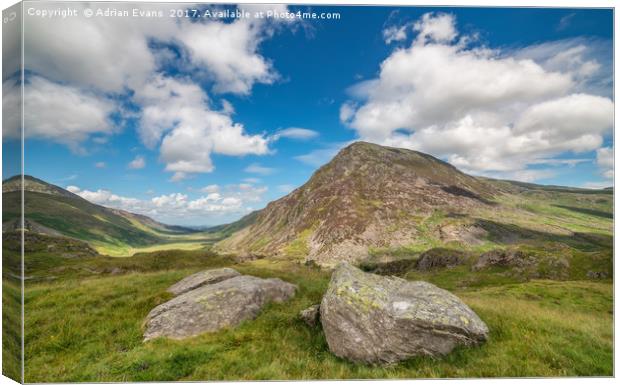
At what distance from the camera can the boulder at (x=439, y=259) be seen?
9019 centimetres

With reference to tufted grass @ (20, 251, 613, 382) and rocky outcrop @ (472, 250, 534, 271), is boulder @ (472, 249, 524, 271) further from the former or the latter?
tufted grass @ (20, 251, 613, 382)

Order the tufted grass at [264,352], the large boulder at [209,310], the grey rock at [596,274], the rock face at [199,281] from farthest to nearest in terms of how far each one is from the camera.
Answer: the grey rock at [596,274] < the rock face at [199,281] < the large boulder at [209,310] < the tufted grass at [264,352]

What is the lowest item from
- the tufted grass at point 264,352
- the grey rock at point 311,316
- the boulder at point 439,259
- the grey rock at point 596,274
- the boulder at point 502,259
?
the boulder at point 439,259

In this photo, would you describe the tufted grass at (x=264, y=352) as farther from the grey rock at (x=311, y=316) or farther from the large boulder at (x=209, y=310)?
the large boulder at (x=209, y=310)

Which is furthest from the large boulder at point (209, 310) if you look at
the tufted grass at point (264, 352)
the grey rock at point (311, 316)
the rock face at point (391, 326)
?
the rock face at point (391, 326)

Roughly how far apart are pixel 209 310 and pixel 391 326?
676 centimetres

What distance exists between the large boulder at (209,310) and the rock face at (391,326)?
12.2 feet

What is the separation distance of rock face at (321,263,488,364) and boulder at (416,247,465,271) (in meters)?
86.1

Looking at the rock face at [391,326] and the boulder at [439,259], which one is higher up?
the rock face at [391,326]

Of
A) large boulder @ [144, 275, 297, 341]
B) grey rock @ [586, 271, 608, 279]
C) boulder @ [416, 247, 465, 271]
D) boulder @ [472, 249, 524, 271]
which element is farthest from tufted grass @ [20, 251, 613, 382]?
boulder @ [416, 247, 465, 271]

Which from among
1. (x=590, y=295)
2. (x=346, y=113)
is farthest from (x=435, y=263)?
(x=346, y=113)

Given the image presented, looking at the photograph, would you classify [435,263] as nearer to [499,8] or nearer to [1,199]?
[499,8]

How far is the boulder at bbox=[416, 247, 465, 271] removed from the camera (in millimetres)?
90188

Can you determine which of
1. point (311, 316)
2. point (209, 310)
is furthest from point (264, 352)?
point (209, 310)
